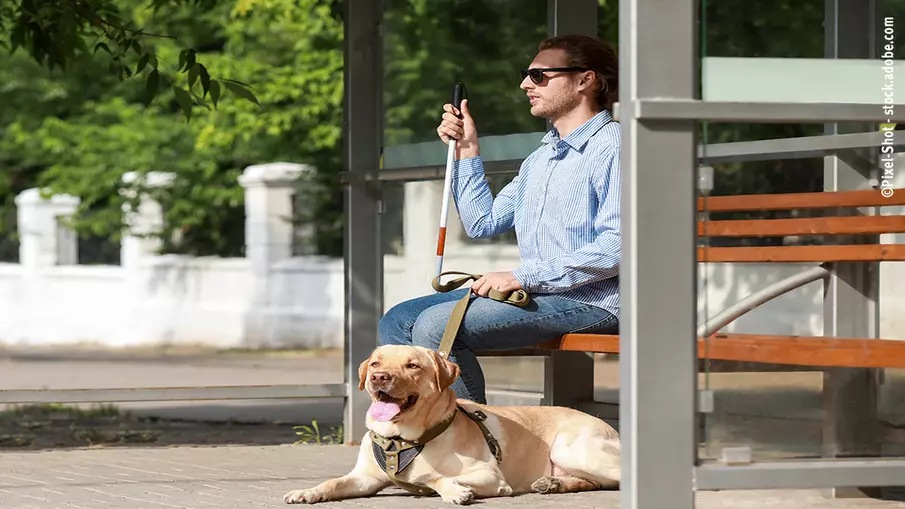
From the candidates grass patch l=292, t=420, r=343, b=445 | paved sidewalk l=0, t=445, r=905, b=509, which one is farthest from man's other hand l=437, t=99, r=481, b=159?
grass patch l=292, t=420, r=343, b=445

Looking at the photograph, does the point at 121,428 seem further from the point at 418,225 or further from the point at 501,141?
the point at 501,141

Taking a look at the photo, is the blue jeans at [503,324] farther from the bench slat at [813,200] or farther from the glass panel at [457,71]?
the glass panel at [457,71]

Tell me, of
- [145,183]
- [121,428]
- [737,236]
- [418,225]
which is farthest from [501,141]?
[145,183]

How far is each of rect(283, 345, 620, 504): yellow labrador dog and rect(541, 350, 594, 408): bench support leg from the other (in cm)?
142

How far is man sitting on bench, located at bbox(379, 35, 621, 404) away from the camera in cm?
625

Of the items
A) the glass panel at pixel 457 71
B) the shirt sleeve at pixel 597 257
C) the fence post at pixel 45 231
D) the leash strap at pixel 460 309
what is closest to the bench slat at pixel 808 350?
the shirt sleeve at pixel 597 257

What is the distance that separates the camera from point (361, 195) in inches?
329

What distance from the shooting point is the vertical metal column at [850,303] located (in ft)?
16.0

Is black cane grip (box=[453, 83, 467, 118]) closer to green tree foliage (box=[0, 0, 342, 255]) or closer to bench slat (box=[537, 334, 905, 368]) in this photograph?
bench slat (box=[537, 334, 905, 368])

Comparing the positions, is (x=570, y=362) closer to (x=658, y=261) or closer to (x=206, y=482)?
(x=206, y=482)

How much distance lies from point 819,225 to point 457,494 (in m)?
1.60

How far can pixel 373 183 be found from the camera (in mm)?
8352

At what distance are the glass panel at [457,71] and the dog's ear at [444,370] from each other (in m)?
1.93

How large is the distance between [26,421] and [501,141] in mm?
5370
